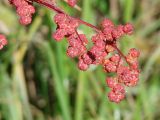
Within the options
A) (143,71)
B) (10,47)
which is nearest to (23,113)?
(10,47)

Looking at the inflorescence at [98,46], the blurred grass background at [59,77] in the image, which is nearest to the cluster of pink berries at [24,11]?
the inflorescence at [98,46]

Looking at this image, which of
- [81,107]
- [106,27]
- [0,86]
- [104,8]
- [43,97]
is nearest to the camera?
[106,27]

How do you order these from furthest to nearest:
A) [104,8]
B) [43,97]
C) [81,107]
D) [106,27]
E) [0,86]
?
[104,8] < [43,97] < [0,86] < [81,107] < [106,27]

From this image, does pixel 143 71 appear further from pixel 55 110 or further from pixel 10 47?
pixel 10 47

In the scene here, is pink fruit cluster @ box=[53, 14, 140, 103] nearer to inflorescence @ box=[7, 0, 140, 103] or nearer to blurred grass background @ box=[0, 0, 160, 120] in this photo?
inflorescence @ box=[7, 0, 140, 103]

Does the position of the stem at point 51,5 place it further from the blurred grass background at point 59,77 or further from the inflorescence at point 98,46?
the blurred grass background at point 59,77

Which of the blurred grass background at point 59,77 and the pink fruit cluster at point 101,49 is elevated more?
the blurred grass background at point 59,77

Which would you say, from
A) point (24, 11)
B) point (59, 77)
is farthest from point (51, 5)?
point (59, 77)
